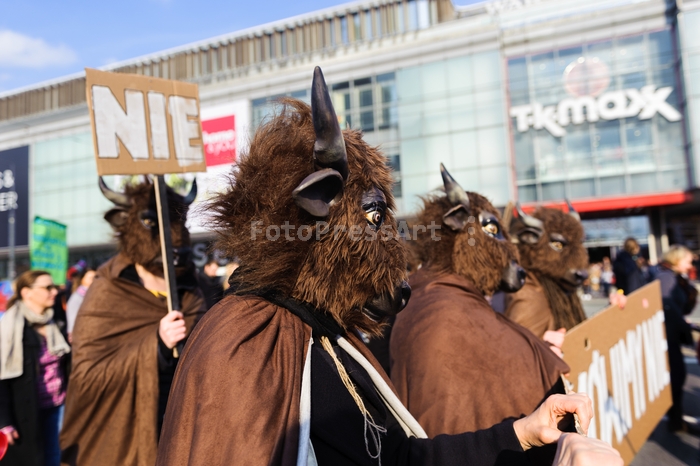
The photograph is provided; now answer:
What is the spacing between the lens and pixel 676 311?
5.73 metres

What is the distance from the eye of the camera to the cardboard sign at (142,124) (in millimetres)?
2889

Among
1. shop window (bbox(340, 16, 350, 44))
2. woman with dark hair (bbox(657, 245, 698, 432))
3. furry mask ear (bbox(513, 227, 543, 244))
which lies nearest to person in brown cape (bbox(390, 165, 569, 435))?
furry mask ear (bbox(513, 227, 543, 244))

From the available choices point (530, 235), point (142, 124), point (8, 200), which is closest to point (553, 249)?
point (530, 235)

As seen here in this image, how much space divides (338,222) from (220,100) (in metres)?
28.3

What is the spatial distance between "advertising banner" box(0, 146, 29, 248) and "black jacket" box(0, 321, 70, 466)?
33.8 meters

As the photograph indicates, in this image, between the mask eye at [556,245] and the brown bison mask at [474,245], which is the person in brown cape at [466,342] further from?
the mask eye at [556,245]

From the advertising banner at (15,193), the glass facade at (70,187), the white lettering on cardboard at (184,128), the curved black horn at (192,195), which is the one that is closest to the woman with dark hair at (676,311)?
the curved black horn at (192,195)

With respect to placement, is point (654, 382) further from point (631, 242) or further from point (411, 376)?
point (631, 242)

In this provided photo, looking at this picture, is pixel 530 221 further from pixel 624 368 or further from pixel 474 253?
pixel 474 253

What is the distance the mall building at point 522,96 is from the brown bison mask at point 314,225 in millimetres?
18380

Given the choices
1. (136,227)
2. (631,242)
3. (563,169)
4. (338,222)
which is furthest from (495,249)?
(563,169)

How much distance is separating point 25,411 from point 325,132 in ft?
12.0

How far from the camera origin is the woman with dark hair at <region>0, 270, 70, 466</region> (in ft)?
12.0

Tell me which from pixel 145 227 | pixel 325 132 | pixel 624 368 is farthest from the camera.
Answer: pixel 624 368
